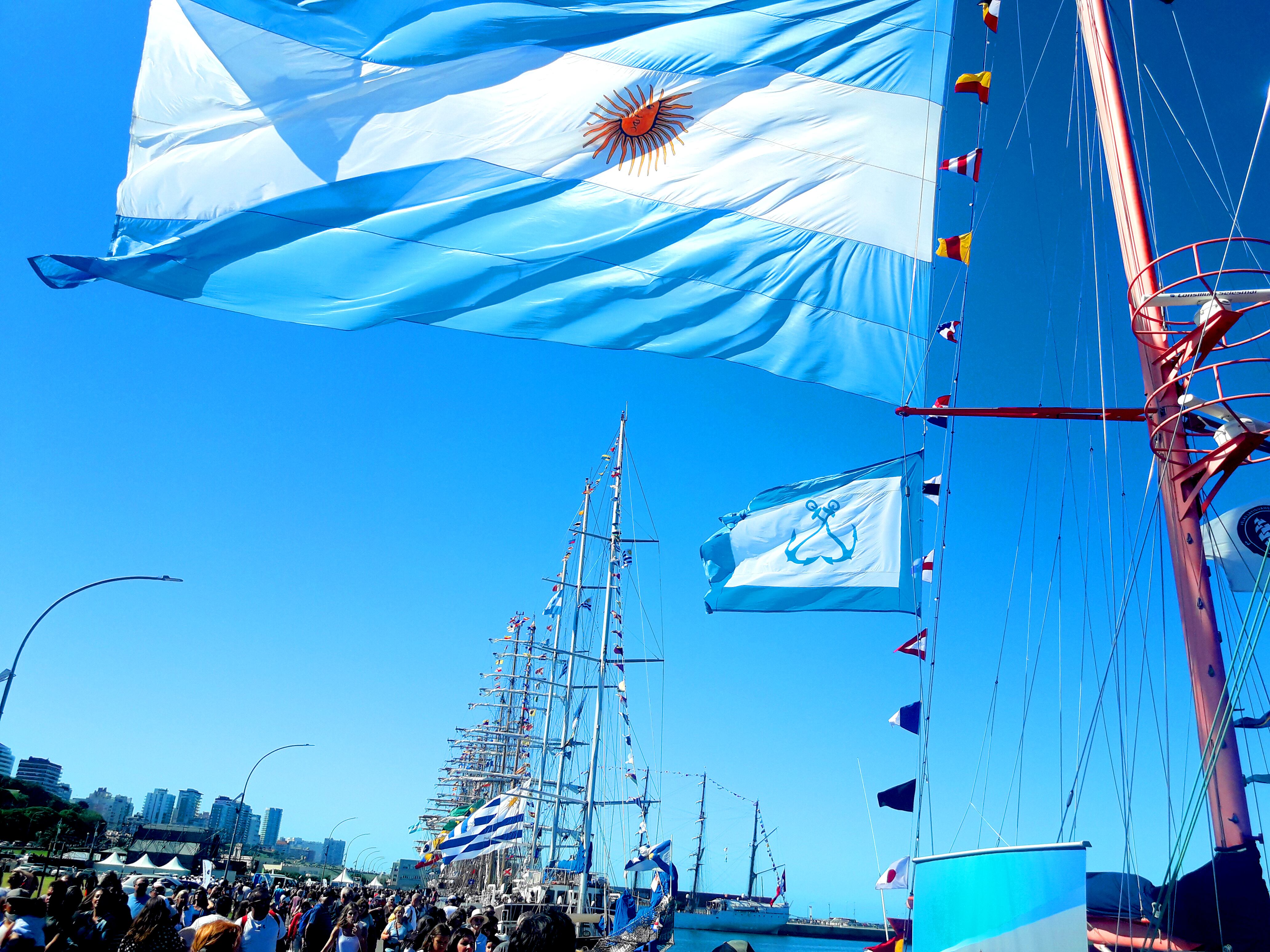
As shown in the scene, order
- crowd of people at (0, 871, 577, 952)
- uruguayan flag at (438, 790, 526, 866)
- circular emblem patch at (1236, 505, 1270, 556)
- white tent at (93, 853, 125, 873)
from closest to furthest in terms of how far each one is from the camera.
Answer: crowd of people at (0, 871, 577, 952)
circular emblem patch at (1236, 505, 1270, 556)
uruguayan flag at (438, 790, 526, 866)
white tent at (93, 853, 125, 873)

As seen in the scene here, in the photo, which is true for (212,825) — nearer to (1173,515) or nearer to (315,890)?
(315,890)

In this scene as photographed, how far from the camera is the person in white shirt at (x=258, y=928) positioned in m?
8.12

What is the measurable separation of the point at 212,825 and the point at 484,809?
637 feet

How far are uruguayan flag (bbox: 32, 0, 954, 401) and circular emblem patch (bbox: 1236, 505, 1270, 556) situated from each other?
301 cm

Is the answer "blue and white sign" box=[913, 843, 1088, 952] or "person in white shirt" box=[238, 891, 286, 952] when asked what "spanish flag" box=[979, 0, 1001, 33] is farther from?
"person in white shirt" box=[238, 891, 286, 952]

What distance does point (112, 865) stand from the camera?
45.5 meters

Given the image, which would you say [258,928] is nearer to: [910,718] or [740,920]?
[910,718]

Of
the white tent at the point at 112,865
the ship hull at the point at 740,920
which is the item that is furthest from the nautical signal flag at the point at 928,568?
the ship hull at the point at 740,920

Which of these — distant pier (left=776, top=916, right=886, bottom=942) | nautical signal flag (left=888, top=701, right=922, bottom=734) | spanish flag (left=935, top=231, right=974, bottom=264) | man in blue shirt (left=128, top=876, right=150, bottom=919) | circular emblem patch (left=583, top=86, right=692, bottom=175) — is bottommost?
distant pier (left=776, top=916, right=886, bottom=942)

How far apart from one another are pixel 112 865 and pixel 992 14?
52.1 meters

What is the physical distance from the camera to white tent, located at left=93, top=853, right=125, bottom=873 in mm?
44906

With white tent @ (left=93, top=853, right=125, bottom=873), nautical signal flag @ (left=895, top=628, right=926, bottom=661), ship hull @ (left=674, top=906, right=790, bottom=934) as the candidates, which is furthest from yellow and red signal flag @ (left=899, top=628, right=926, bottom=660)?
ship hull @ (left=674, top=906, right=790, bottom=934)

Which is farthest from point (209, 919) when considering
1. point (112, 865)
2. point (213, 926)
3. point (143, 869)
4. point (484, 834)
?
point (112, 865)

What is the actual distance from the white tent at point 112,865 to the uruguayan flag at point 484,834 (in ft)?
66.4
